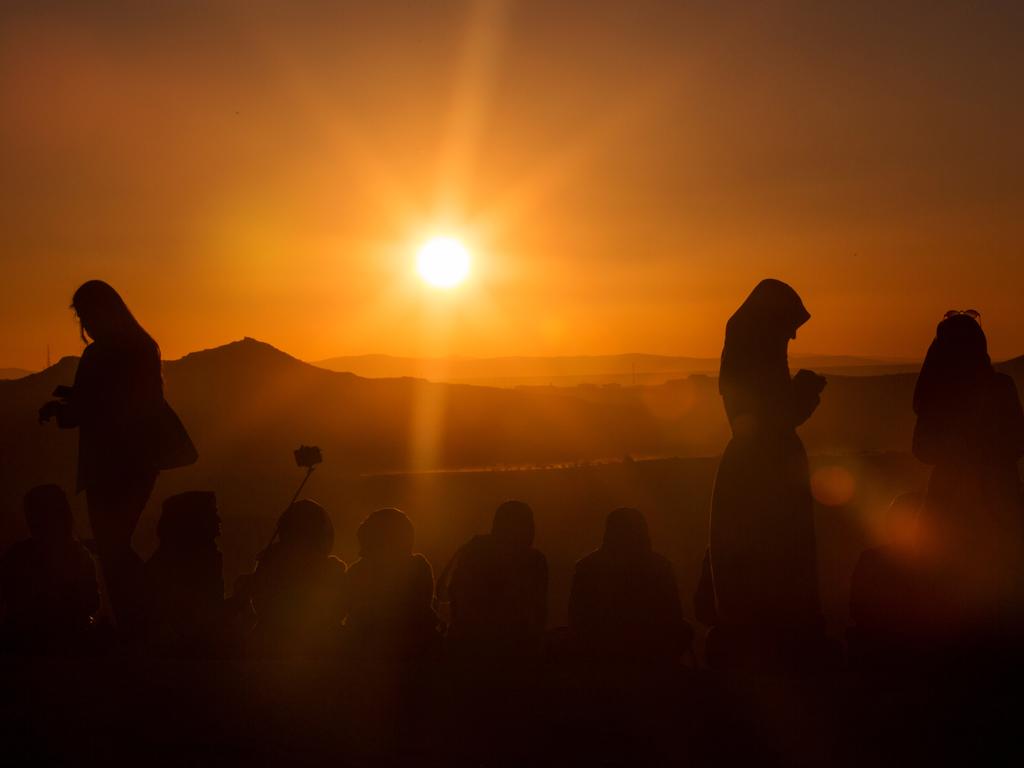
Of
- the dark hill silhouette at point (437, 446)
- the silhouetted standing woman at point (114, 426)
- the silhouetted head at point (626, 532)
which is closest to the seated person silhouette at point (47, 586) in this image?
the silhouetted standing woman at point (114, 426)

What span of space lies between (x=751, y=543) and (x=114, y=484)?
13.8ft

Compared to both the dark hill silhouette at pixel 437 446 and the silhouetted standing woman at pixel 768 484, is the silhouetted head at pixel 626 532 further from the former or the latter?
the dark hill silhouette at pixel 437 446

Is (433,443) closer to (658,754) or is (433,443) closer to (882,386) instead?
(882,386)

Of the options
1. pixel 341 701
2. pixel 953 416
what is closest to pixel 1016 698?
pixel 953 416

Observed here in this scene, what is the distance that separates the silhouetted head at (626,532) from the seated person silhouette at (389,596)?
3.89 feet

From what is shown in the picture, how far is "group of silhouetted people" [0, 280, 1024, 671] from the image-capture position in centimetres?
672

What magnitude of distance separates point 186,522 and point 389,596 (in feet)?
4.98

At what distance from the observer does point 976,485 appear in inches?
264

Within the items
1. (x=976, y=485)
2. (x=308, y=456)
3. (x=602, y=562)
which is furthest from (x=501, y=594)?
(x=976, y=485)

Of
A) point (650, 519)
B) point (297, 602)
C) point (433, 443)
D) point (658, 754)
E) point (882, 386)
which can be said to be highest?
point (882, 386)

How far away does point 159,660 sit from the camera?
21.5 ft

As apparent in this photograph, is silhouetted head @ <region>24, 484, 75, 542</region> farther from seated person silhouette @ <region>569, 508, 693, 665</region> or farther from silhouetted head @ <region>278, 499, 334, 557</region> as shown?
seated person silhouette @ <region>569, 508, 693, 665</region>

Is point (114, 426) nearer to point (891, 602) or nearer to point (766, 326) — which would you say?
point (766, 326)

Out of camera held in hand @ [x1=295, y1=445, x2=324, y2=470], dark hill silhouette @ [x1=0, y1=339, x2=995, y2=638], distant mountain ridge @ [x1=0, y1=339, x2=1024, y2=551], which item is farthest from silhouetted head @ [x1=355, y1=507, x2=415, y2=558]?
distant mountain ridge @ [x1=0, y1=339, x2=1024, y2=551]
